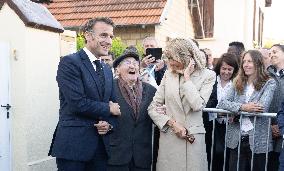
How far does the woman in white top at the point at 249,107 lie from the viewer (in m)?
4.41

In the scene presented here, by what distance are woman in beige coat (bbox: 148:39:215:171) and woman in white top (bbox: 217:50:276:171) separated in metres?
0.33

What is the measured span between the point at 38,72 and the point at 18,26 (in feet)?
2.11

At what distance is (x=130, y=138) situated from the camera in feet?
14.9

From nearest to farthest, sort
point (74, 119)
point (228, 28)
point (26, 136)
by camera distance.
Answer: point (74, 119), point (26, 136), point (228, 28)

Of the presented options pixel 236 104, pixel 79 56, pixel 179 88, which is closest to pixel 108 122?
pixel 79 56

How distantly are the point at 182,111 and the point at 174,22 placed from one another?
8.84 meters

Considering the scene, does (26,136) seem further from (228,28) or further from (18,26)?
(228,28)

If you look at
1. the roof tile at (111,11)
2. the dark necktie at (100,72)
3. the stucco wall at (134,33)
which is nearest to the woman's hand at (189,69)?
the dark necktie at (100,72)

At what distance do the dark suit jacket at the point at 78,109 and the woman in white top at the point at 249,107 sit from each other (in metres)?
1.53

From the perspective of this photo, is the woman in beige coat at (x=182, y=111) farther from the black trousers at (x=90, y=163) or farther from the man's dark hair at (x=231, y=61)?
the man's dark hair at (x=231, y=61)

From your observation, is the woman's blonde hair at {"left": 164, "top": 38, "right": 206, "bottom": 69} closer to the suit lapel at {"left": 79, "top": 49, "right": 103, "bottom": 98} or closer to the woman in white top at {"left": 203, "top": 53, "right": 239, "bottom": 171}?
the woman in white top at {"left": 203, "top": 53, "right": 239, "bottom": 171}

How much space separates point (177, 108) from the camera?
4488 mm

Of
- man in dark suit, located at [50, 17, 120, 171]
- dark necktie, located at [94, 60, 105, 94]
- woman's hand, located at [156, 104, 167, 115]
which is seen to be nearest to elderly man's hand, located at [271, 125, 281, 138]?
woman's hand, located at [156, 104, 167, 115]

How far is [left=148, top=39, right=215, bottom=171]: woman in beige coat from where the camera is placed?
4.41m
